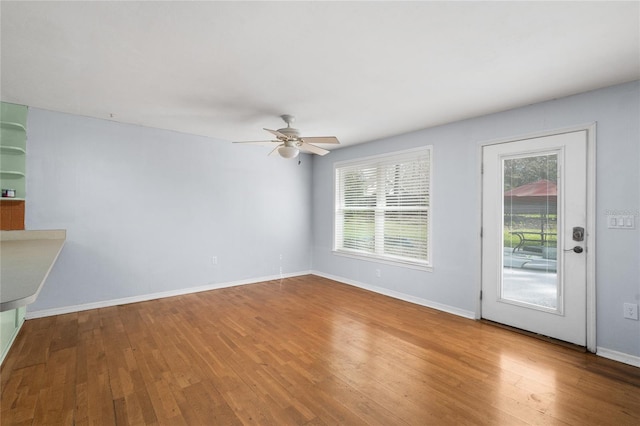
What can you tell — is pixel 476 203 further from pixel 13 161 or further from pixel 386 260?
pixel 13 161

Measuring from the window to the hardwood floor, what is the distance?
4.01 ft

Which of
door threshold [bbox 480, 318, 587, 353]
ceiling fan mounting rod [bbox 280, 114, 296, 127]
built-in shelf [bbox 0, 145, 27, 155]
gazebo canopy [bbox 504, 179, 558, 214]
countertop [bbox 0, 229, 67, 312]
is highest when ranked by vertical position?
ceiling fan mounting rod [bbox 280, 114, 296, 127]

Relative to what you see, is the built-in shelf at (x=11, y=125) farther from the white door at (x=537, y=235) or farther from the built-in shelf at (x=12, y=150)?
the white door at (x=537, y=235)

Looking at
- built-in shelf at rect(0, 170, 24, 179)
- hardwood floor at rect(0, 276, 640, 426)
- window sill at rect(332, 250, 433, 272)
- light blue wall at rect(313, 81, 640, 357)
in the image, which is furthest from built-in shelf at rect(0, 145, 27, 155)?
window sill at rect(332, 250, 433, 272)

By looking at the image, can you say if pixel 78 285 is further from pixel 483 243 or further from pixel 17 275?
pixel 483 243

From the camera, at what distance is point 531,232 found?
129 inches

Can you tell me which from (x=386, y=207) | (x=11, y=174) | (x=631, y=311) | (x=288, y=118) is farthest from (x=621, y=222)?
(x=11, y=174)

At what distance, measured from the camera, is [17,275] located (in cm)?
145

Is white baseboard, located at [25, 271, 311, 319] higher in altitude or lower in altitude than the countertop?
lower

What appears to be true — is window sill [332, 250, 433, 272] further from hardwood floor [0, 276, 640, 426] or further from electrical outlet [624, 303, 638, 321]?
electrical outlet [624, 303, 638, 321]

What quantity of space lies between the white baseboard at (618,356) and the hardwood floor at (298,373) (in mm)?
102

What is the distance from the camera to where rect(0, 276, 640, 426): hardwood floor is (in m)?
1.92

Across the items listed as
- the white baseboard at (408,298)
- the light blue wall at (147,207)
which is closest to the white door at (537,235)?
the white baseboard at (408,298)

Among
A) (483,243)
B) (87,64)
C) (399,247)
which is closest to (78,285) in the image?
(87,64)
